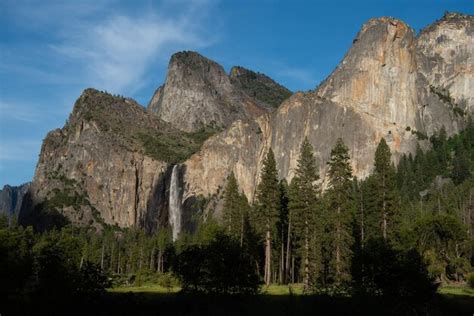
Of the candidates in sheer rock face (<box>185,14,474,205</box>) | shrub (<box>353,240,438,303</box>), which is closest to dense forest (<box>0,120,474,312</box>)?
shrub (<box>353,240,438,303</box>)

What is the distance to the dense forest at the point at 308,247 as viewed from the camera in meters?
16.3

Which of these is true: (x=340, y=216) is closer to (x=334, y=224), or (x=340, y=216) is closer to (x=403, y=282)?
(x=334, y=224)

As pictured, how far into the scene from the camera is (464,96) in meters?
184

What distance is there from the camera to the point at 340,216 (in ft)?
155

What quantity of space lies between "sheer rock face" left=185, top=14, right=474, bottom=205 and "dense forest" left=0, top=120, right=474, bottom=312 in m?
21.9

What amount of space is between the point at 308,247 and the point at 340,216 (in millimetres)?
5860

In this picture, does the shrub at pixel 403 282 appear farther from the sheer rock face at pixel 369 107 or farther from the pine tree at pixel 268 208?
the sheer rock face at pixel 369 107

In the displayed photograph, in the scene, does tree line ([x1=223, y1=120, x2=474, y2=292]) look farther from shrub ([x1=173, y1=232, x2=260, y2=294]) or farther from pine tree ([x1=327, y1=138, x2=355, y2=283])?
shrub ([x1=173, y1=232, x2=260, y2=294])

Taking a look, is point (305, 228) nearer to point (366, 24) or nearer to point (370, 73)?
point (370, 73)

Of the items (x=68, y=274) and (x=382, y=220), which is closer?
(x=68, y=274)

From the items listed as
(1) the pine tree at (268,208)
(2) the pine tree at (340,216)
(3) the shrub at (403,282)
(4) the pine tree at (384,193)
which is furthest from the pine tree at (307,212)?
(3) the shrub at (403,282)

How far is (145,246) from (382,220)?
73551 millimetres

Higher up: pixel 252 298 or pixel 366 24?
pixel 366 24

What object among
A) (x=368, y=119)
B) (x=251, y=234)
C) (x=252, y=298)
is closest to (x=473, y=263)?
(x=251, y=234)
